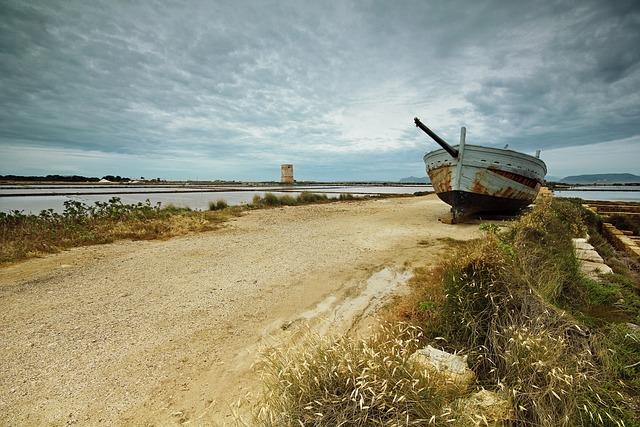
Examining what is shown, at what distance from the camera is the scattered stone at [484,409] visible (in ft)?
6.89

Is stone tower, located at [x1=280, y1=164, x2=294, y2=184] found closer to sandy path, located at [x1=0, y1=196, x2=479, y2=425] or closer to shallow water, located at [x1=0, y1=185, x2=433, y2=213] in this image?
shallow water, located at [x1=0, y1=185, x2=433, y2=213]

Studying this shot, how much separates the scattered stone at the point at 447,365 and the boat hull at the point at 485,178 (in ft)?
35.4

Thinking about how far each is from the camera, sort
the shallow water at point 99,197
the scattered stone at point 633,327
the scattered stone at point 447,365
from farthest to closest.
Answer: the shallow water at point 99,197 → the scattered stone at point 633,327 → the scattered stone at point 447,365

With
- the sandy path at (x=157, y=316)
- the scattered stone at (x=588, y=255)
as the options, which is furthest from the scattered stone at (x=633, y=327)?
the sandy path at (x=157, y=316)

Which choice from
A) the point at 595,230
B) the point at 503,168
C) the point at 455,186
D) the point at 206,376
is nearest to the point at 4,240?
the point at 206,376

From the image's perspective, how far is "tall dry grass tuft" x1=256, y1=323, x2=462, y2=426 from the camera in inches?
83.4

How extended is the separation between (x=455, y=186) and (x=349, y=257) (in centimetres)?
705

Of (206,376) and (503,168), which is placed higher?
(503,168)

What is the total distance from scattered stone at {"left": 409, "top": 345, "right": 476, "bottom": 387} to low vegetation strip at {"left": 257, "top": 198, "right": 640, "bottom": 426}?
0.08 m

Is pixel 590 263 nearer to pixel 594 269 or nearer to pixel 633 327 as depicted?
pixel 594 269

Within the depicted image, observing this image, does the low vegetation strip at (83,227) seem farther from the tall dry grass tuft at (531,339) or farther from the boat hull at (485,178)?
the boat hull at (485,178)

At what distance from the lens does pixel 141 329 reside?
430 centimetres

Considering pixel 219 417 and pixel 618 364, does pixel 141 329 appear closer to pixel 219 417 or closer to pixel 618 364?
pixel 219 417

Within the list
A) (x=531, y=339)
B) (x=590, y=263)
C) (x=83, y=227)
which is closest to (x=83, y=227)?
(x=83, y=227)
